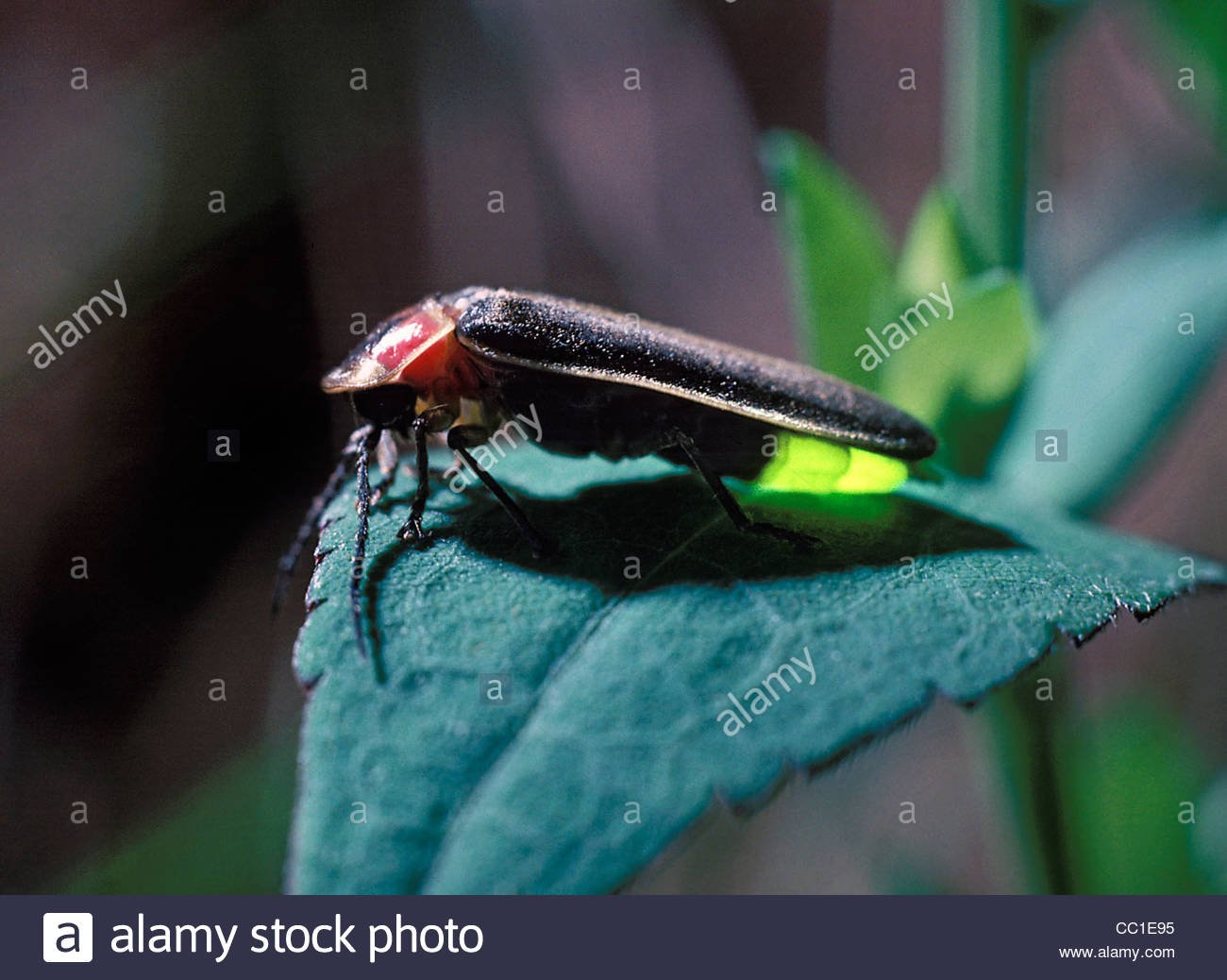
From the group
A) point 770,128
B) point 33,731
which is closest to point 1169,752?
point 770,128

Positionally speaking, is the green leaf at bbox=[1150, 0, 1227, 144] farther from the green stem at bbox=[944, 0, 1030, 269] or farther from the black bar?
the black bar

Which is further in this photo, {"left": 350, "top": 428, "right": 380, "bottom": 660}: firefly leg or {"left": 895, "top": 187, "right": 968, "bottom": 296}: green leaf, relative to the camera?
{"left": 895, "top": 187, "right": 968, "bottom": 296}: green leaf

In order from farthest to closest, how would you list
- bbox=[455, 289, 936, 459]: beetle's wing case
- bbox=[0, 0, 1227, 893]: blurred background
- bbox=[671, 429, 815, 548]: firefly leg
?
bbox=[0, 0, 1227, 893]: blurred background < bbox=[455, 289, 936, 459]: beetle's wing case < bbox=[671, 429, 815, 548]: firefly leg

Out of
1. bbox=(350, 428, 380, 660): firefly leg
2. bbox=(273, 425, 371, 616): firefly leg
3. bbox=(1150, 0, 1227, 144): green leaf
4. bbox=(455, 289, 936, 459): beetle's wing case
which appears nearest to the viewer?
bbox=(350, 428, 380, 660): firefly leg

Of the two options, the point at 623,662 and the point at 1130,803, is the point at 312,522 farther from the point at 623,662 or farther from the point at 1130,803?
the point at 1130,803

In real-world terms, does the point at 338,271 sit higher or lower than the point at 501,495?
higher

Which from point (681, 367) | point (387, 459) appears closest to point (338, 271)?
point (387, 459)

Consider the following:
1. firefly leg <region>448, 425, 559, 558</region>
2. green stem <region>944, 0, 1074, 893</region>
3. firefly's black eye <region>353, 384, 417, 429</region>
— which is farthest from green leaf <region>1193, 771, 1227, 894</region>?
firefly's black eye <region>353, 384, 417, 429</region>
